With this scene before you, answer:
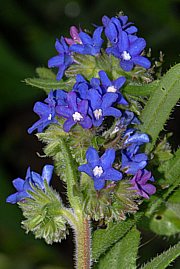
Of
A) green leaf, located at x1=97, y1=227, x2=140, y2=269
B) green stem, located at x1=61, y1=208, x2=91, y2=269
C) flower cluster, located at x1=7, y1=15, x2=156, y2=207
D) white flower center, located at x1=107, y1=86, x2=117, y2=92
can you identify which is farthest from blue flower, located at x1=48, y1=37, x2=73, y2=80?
green leaf, located at x1=97, y1=227, x2=140, y2=269

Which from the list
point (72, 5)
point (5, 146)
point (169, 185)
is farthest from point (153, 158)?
point (72, 5)

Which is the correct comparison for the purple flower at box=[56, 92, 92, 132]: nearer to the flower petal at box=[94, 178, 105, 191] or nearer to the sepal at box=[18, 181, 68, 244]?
the flower petal at box=[94, 178, 105, 191]

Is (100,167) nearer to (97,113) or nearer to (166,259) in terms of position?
(97,113)

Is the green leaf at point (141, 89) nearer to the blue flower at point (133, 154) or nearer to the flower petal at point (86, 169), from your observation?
the blue flower at point (133, 154)

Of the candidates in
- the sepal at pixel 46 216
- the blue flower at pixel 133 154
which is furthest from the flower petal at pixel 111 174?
the sepal at pixel 46 216

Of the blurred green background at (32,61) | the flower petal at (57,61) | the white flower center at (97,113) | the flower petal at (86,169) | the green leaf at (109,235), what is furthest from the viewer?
the blurred green background at (32,61)

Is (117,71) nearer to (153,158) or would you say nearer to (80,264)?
(153,158)
